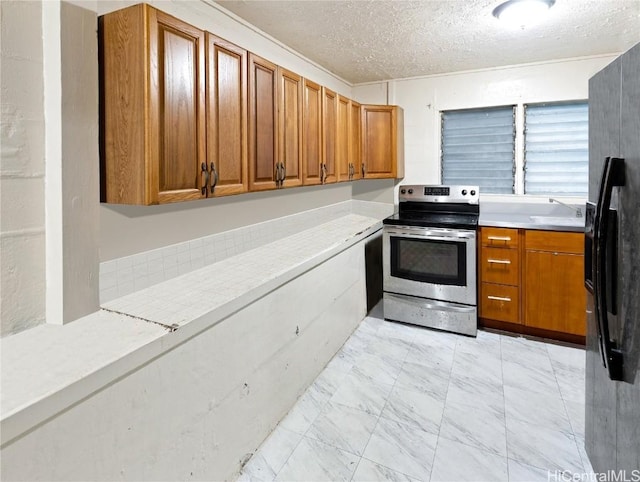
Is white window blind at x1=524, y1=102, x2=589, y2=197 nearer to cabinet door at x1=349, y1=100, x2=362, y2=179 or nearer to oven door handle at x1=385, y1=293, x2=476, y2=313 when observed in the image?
oven door handle at x1=385, y1=293, x2=476, y2=313

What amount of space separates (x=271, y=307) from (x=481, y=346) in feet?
6.43

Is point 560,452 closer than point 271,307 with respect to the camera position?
Yes

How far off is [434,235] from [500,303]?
807 mm

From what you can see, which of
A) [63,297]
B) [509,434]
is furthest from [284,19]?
[509,434]

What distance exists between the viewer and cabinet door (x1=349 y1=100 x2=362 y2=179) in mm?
3578

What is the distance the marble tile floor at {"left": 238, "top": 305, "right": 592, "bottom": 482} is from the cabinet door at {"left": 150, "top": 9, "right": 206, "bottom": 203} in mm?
1395

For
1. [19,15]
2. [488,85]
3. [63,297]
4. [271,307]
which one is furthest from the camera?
[488,85]

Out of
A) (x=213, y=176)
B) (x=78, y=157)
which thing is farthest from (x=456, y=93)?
(x=78, y=157)

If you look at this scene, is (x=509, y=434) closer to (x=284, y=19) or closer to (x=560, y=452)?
(x=560, y=452)

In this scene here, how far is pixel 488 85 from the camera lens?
12.2ft

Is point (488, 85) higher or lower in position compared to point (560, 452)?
higher

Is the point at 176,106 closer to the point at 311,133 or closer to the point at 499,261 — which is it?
the point at 311,133

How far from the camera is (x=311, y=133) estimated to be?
289cm

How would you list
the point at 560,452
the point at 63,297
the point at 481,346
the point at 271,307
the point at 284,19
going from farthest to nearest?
the point at 481,346
the point at 284,19
the point at 271,307
the point at 560,452
the point at 63,297
